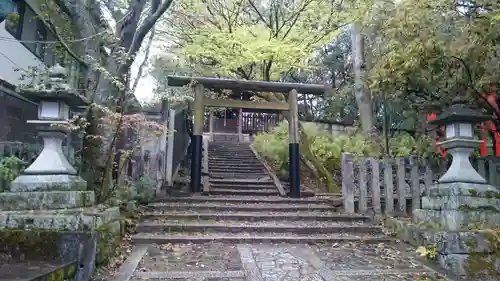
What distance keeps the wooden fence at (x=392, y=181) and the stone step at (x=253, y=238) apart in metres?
1.00

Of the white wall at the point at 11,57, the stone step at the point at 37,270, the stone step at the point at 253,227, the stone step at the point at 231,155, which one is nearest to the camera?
the stone step at the point at 37,270

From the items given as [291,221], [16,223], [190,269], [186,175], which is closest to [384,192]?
[291,221]

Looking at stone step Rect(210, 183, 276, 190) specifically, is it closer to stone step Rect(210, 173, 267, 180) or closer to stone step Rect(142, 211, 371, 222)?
stone step Rect(210, 173, 267, 180)

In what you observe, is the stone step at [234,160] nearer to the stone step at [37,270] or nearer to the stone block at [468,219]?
the stone block at [468,219]

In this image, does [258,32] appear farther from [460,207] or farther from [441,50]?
[460,207]

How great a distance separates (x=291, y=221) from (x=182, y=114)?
22.5ft

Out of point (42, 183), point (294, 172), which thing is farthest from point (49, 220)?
point (294, 172)

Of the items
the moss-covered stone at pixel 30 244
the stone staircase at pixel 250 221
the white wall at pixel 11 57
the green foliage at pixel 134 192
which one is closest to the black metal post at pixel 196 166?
the stone staircase at pixel 250 221

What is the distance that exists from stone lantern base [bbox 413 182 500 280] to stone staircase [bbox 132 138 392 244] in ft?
5.44

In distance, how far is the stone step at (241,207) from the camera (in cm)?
829

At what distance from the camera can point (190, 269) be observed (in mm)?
4910

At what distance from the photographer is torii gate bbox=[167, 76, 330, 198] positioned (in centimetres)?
1039

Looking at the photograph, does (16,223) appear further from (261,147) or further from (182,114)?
(261,147)

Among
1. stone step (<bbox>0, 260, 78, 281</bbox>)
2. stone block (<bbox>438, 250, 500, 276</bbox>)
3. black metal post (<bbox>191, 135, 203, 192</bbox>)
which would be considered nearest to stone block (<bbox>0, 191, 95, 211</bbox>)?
stone step (<bbox>0, 260, 78, 281</bbox>)
